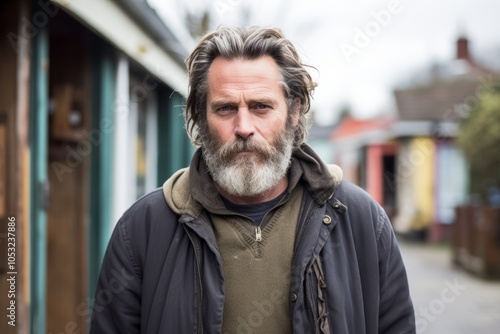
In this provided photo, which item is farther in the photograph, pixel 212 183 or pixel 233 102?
pixel 212 183

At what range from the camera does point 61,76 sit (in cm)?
506

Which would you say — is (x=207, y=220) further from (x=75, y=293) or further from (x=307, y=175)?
(x=75, y=293)

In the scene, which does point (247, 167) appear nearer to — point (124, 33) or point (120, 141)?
point (124, 33)

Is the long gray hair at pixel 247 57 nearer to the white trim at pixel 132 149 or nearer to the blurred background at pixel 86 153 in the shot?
the blurred background at pixel 86 153

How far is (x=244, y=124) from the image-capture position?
2350 mm

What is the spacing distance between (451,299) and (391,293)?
7.49 metres

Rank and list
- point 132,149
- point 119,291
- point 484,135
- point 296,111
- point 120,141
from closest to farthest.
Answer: point 119,291
point 296,111
point 120,141
point 132,149
point 484,135

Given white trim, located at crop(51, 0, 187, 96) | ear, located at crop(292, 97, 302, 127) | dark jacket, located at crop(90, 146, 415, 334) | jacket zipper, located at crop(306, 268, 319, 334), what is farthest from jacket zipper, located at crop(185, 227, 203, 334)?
white trim, located at crop(51, 0, 187, 96)

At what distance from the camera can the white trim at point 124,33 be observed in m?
3.82

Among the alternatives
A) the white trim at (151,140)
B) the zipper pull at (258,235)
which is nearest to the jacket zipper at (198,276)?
the zipper pull at (258,235)

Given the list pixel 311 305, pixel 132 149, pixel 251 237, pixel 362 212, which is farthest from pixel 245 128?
pixel 132 149

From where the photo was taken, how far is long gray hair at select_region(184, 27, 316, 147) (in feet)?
8.04

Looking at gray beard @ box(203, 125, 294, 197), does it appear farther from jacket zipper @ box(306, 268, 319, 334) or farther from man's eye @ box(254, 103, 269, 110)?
jacket zipper @ box(306, 268, 319, 334)

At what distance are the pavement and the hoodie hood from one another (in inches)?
207
